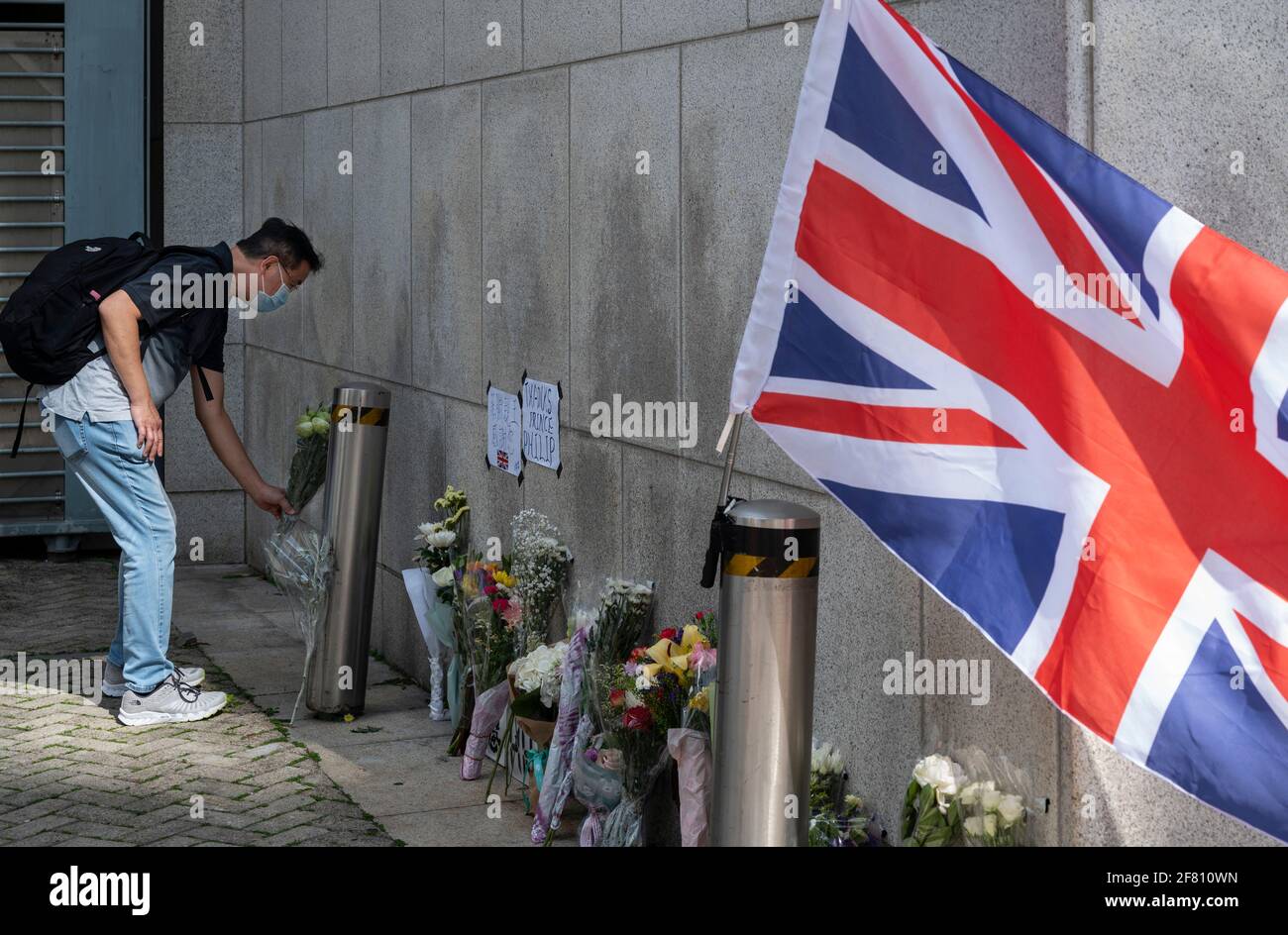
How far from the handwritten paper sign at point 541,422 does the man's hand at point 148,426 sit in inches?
62.7

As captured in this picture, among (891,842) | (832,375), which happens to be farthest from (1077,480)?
(891,842)

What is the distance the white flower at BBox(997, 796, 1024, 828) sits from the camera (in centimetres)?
390

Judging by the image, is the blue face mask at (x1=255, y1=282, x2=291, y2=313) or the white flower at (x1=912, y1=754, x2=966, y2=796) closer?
the white flower at (x1=912, y1=754, x2=966, y2=796)

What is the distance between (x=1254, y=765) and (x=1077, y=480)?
0.61 meters

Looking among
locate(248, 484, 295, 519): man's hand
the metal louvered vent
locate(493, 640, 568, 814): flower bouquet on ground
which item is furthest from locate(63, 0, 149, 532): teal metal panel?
locate(493, 640, 568, 814): flower bouquet on ground

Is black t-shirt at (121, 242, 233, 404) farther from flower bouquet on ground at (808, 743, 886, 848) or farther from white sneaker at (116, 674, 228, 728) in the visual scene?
flower bouquet on ground at (808, 743, 886, 848)

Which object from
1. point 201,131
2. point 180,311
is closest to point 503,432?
point 180,311

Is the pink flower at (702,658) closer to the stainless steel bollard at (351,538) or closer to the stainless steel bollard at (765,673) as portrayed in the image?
the stainless steel bollard at (765,673)

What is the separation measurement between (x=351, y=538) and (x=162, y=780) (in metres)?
1.48

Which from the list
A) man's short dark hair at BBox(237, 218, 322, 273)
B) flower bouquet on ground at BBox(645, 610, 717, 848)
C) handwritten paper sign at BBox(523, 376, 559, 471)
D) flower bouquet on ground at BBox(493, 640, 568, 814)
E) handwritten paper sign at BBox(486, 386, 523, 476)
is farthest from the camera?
man's short dark hair at BBox(237, 218, 322, 273)

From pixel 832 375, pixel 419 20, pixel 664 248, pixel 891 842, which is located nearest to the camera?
pixel 832 375

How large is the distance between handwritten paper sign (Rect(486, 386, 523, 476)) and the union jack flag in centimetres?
350

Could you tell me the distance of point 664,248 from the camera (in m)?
5.58
